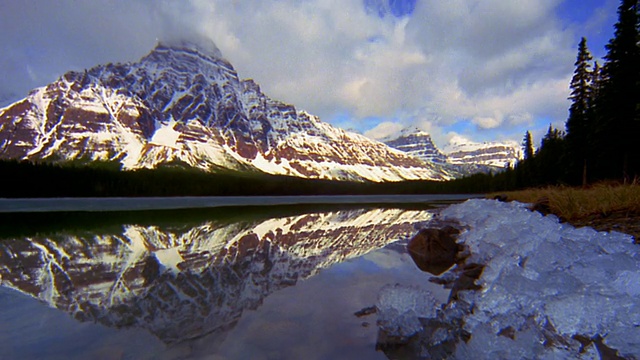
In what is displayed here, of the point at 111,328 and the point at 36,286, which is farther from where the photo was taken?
the point at 36,286

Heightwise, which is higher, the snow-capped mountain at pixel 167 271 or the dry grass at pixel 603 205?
the dry grass at pixel 603 205

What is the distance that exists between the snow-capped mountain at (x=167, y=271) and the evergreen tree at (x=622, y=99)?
102ft

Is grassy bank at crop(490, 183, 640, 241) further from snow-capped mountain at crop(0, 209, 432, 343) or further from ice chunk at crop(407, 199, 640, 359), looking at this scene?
snow-capped mountain at crop(0, 209, 432, 343)

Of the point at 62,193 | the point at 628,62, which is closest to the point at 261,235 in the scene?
the point at 628,62

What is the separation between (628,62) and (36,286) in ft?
158

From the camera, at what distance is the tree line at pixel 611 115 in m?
31.6

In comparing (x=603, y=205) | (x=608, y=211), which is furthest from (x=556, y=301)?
(x=603, y=205)

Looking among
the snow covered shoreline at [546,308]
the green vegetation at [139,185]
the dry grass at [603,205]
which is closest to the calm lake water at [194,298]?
the snow covered shoreline at [546,308]

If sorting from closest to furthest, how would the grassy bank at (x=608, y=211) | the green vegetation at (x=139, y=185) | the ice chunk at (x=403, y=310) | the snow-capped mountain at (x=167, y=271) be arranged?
1. the ice chunk at (x=403, y=310)
2. the snow-capped mountain at (x=167, y=271)
3. the grassy bank at (x=608, y=211)
4. the green vegetation at (x=139, y=185)

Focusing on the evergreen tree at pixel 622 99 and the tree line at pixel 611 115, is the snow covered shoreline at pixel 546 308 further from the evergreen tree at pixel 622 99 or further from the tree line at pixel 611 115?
the evergreen tree at pixel 622 99

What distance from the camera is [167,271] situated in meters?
8.73

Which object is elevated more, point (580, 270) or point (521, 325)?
point (580, 270)

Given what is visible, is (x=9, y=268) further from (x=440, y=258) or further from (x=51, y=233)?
(x=440, y=258)

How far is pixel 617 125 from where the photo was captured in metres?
32.8
